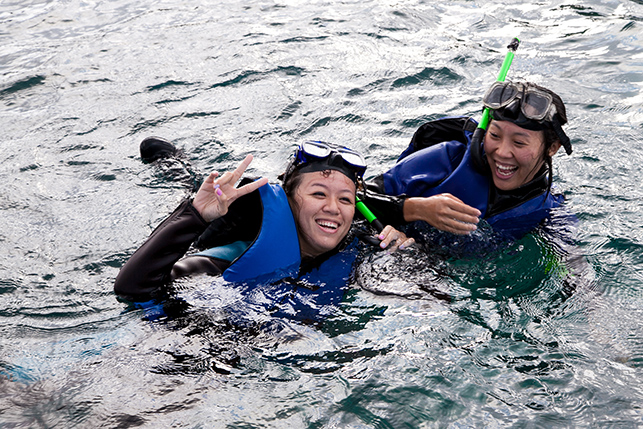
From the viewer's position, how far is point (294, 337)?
3.80 m

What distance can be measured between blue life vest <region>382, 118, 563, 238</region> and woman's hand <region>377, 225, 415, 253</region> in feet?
2.24

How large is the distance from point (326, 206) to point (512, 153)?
150 centimetres

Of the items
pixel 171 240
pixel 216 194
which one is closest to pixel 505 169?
pixel 216 194

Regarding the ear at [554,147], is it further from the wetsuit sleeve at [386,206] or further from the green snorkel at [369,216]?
the green snorkel at [369,216]

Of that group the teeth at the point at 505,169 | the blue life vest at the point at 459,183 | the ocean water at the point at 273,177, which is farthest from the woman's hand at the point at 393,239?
the teeth at the point at 505,169

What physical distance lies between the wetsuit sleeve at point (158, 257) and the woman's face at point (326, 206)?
0.75 m

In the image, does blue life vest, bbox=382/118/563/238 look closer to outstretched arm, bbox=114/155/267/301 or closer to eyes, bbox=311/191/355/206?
eyes, bbox=311/191/355/206

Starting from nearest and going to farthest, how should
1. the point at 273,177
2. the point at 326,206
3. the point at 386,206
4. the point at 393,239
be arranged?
the point at 326,206, the point at 393,239, the point at 386,206, the point at 273,177

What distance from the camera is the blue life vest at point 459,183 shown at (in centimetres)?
491

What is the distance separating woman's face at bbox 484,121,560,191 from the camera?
459cm

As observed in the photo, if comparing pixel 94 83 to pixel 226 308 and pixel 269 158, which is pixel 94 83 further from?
pixel 226 308

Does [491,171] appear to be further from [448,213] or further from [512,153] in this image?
[448,213]

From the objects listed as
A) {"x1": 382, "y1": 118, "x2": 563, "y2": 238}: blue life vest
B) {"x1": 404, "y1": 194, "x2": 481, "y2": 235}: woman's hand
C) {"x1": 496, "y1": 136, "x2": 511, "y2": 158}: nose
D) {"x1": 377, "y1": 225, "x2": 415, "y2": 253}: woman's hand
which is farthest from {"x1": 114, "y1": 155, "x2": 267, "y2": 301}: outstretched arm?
{"x1": 496, "y1": 136, "x2": 511, "y2": 158}: nose

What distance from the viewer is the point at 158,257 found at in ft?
12.0
